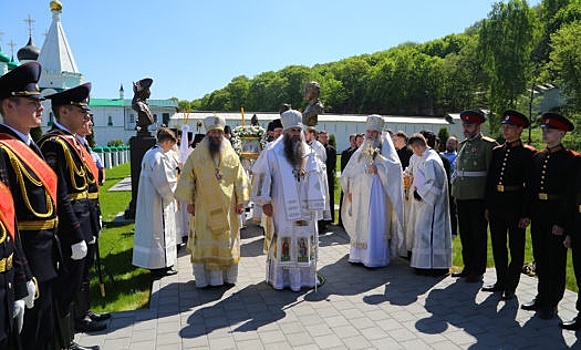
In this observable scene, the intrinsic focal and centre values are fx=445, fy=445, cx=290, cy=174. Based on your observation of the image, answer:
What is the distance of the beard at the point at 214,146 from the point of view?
19.7ft

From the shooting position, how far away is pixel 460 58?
73.1 m

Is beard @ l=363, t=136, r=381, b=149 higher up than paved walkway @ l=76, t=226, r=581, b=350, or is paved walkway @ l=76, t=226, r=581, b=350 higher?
beard @ l=363, t=136, r=381, b=149

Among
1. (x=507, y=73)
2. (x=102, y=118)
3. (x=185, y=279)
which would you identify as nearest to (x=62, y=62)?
(x=102, y=118)

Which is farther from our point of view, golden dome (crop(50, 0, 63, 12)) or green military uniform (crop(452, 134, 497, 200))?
golden dome (crop(50, 0, 63, 12))

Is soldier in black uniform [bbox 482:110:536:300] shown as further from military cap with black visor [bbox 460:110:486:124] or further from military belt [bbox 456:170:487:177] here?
military cap with black visor [bbox 460:110:486:124]

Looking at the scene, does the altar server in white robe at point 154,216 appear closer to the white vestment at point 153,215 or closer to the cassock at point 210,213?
the white vestment at point 153,215

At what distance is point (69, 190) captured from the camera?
Result: 405 centimetres

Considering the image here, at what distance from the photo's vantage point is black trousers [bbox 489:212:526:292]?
5438mm

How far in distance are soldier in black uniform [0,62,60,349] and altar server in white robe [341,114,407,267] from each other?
15.4 ft

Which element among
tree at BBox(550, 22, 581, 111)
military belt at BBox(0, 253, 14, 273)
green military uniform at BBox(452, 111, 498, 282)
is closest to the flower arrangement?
green military uniform at BBox(452, 111, 498, 282)

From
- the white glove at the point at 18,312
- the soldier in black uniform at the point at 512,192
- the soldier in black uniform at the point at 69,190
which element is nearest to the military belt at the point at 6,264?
the white glove at the point at 18,312

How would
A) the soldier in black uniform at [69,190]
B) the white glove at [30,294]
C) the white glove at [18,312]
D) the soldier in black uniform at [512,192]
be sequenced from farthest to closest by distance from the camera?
the soldier in black uniform at [512,192], the soldier in black uniform at [69,190], the white glove at [30,294], the white glove at [18,312]

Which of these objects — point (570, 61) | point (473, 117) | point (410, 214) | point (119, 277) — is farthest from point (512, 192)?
point (570, 61)

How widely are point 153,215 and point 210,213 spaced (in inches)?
41.2
